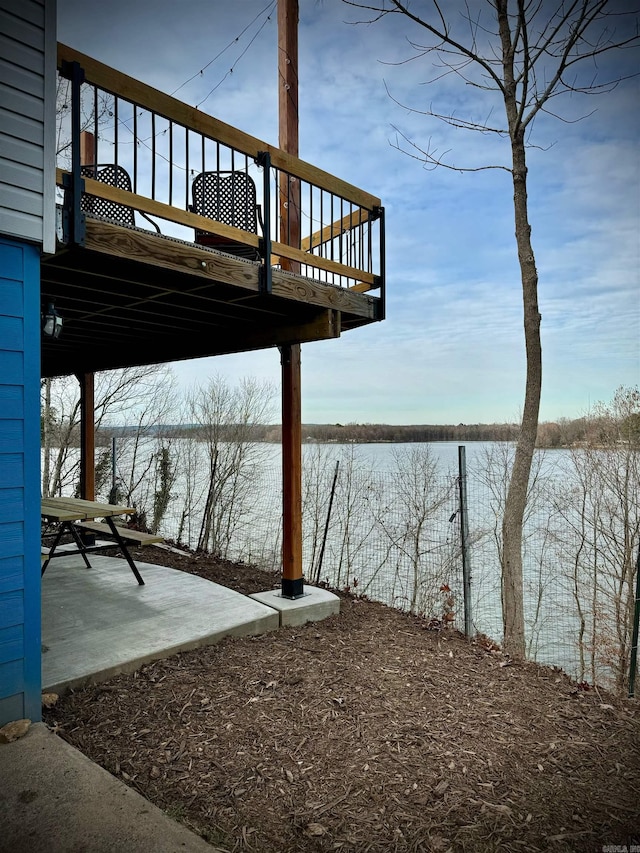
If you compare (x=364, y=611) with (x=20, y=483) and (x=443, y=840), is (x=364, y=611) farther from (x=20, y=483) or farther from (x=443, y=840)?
(x=20, y=483)

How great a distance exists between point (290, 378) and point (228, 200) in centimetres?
141

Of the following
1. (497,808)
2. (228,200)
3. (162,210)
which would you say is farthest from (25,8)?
(497,808)

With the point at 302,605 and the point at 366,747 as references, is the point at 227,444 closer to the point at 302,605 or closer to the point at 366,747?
the point at 302,605

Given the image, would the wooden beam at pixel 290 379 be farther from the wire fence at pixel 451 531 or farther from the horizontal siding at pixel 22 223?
the wire fence at pixel 451 531

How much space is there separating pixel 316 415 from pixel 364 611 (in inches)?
206

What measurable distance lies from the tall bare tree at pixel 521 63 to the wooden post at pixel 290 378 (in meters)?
1.50

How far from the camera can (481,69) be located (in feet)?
18.4

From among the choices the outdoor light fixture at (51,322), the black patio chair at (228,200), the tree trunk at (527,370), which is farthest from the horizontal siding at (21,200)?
the tree trunk at (527,370)

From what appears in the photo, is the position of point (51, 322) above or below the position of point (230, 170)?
below

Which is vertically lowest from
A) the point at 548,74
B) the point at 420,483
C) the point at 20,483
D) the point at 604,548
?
the point at 604,548

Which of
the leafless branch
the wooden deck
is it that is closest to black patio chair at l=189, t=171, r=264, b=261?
the wooden deck

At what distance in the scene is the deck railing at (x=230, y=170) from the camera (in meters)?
2.60

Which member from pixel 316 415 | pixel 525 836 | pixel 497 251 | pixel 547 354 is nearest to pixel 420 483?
pixel 547 354

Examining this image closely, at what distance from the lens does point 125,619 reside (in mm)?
3768
